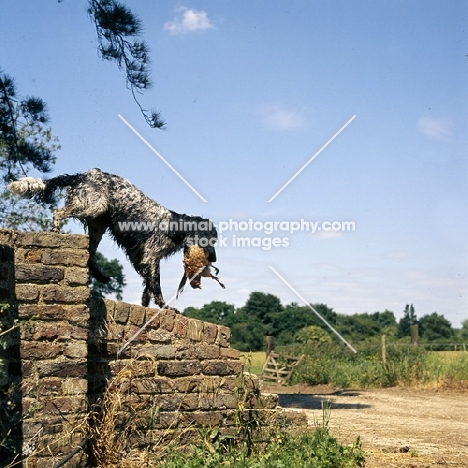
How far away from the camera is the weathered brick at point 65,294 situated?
5.77 meters

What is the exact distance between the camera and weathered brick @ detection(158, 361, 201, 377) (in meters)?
6.53

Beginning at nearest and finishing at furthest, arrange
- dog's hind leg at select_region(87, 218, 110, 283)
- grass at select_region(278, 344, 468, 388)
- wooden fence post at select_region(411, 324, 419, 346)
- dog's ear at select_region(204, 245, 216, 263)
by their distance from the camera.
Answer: dog's hind leg at select_region(87, 218, 110, 283) → dog's ear at select_region(204, 245, 216, 263) → grass at select_region(278, 344, 468, 388) → wooden fence post at select_region(411, 324, 419, 346)

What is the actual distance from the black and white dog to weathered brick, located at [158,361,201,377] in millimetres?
913

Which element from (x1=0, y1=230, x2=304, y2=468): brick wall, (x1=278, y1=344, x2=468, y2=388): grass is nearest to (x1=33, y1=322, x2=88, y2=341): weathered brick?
(x1=0, y1=230, x2=304, y2=468): brick wall

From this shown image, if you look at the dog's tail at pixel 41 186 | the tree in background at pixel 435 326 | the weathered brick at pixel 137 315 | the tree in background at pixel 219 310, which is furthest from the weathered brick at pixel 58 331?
the tree in background at pixel 435 326

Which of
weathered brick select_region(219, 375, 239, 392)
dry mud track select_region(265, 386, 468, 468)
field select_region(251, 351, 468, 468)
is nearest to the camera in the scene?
weathered brick select_region(219, 375, 239, 392)

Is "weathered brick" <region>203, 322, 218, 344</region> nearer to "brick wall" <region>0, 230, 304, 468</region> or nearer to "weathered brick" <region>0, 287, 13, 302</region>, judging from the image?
"brick wall" <region>0, 230, 304, 468</region>

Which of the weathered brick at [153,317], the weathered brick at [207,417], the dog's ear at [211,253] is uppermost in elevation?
the dog's ear at [211,253]

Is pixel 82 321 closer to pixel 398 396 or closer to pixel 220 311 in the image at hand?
pixel 398 396

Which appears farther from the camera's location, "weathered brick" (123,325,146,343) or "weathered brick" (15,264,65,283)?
"weathered brick" (123,325,146,343)

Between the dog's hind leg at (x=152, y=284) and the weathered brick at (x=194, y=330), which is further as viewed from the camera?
the dog's hind leg at (x=152, y=284)

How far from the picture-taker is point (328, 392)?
1678cm

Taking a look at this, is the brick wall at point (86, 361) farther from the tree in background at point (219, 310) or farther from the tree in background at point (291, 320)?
the tree in background at point (291, 320)

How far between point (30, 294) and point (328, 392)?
12.2 meters
